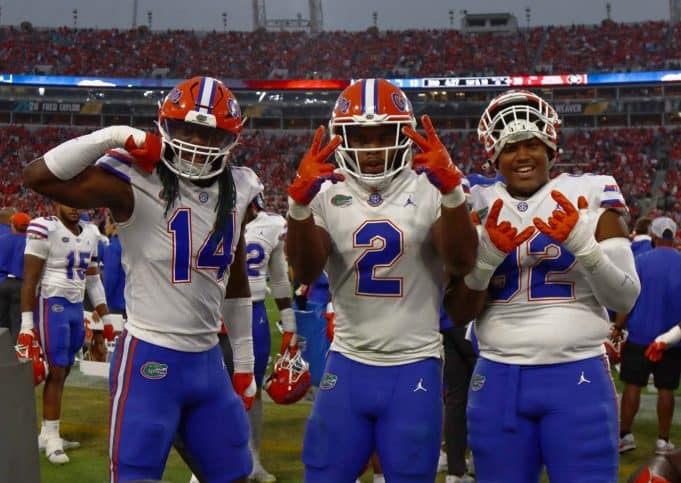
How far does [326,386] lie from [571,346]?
0.90 meters

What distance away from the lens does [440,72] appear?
3922 centimetres

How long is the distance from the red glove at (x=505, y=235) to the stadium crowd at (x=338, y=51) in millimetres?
36413

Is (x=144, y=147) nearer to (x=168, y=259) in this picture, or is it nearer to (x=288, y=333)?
(x=168, y=259)

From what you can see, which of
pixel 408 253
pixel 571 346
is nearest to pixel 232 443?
pixel 408 253

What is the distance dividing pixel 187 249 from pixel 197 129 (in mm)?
467

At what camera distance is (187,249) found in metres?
3.41

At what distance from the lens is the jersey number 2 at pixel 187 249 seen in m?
3.40

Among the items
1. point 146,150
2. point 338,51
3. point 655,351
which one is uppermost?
point 338,51

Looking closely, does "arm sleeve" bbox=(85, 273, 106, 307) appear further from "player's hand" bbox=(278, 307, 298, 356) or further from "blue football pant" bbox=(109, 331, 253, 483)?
"blue football pant" bbox=(109, 331, 253, 483)

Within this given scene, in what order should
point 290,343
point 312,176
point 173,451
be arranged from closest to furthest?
1. point 312,176
2. point 290,343
3. point 173,451

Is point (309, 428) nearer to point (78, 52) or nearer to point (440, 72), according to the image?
point (440, 72)

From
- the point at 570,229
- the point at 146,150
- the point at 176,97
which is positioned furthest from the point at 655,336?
the point at 146,150

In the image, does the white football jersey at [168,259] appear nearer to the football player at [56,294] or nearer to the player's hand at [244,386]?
the player's hand at [244,386]

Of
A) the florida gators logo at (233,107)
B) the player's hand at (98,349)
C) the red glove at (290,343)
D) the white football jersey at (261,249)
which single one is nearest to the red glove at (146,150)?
the florida gators logo at (233,107)
